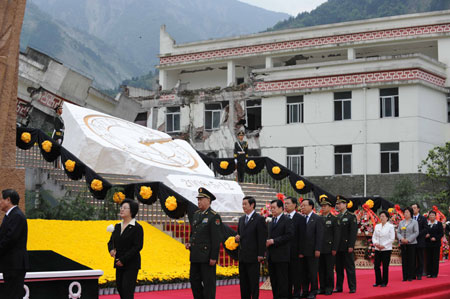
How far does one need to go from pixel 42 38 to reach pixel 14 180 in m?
140

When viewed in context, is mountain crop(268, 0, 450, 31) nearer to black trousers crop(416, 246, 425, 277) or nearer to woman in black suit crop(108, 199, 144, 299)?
black trousers crop(416, 246, 425, 277)

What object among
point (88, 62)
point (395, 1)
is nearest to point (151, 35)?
point (88, 62)

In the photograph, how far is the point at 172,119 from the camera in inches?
1470

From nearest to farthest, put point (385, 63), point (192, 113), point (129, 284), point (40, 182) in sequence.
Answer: point (129, 284) < point (40, 182) < point (385, 63) < point (192, 113)

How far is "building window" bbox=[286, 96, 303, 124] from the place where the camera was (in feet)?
108

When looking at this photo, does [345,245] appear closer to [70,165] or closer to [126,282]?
[126,282]

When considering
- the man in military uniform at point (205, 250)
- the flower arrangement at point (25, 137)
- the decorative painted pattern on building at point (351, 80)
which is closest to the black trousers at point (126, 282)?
the man in military uniform at point (205, 250)

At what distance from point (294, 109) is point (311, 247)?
2265 centimetres

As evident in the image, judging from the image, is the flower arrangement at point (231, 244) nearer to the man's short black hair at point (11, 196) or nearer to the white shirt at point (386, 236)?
the white shirt at point (386, 236)

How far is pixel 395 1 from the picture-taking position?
72438mm

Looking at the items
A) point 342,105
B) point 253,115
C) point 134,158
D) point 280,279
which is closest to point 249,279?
point 280,279

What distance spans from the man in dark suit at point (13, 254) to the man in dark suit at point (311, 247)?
196 inches

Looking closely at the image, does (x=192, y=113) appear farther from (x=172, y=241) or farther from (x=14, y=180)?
(x=14, y=180)

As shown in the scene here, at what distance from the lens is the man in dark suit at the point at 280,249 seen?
32.7 feet
